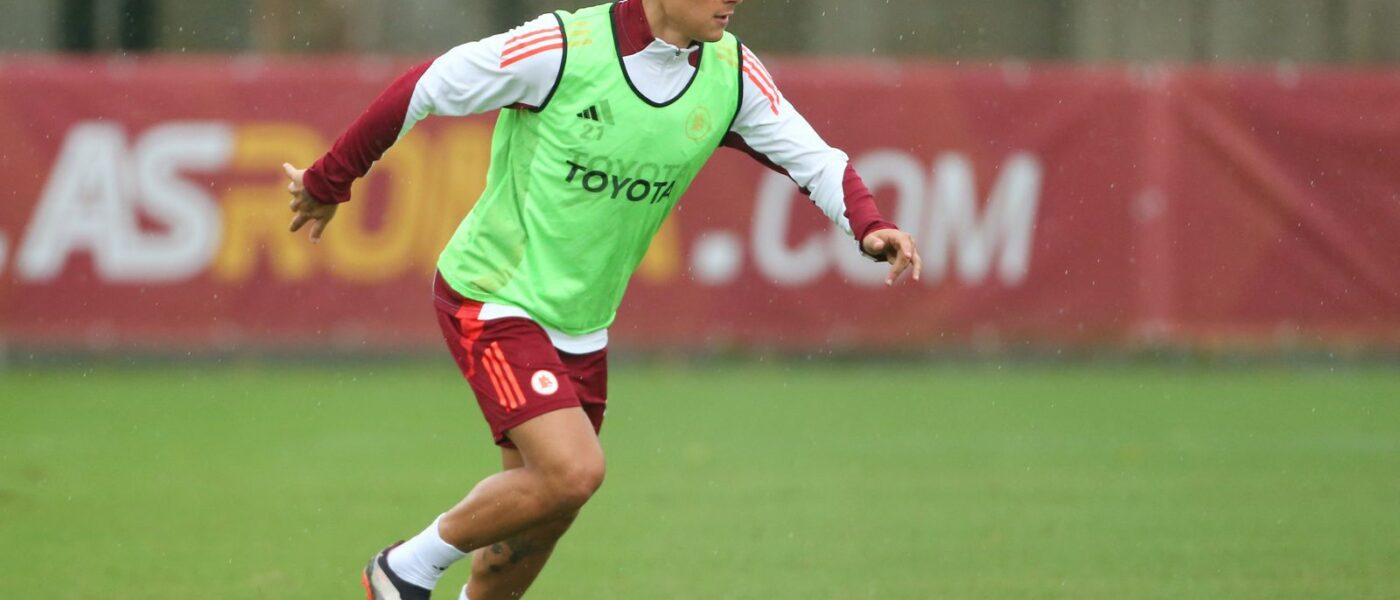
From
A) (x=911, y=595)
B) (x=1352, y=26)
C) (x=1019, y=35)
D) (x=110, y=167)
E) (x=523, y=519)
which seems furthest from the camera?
(x=1019, y=35)

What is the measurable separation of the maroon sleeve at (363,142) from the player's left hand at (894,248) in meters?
1.40

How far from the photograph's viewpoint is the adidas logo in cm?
560

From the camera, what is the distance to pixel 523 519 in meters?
5.51

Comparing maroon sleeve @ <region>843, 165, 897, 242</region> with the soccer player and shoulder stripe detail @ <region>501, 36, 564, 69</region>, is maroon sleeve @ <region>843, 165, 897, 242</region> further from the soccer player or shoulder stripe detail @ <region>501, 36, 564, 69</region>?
shoulder stripe detail @ <region>501, 36, 564, 69</region>

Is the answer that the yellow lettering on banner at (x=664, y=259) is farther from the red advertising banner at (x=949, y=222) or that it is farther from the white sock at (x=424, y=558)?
the white sock at (x=424, y=558)

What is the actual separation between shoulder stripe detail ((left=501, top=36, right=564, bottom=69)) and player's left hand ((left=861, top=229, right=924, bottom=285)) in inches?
42.3

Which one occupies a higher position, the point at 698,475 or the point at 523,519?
the point at 523,519

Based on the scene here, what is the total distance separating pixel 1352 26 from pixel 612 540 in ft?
40.9

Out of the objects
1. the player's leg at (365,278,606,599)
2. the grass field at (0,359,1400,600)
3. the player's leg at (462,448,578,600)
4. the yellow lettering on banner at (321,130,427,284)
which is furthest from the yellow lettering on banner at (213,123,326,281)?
the player's leg at (365,278,606,599)

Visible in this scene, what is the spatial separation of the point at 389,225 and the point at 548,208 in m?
8.53

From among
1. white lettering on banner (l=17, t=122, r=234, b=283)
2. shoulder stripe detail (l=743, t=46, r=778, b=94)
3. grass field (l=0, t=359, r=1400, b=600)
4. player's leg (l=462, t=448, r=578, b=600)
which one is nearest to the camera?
player's leg (l=462, t=448, r=578, b=600)

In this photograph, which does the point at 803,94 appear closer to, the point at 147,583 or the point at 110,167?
the point at 110,167

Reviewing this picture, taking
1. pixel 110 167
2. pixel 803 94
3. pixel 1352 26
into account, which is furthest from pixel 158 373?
pixel 1352 26

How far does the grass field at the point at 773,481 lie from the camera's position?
7121 millimetres
